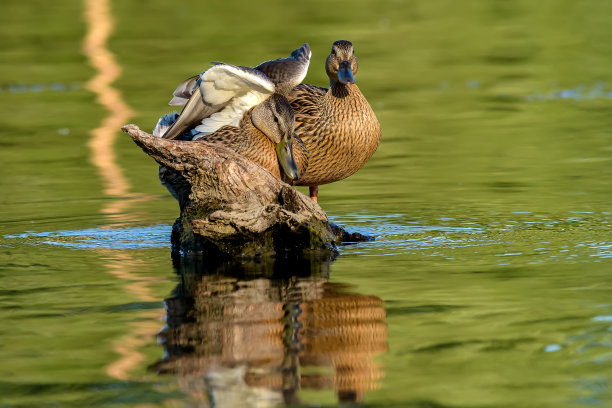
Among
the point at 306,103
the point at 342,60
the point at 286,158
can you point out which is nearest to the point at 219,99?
the point at 286,158

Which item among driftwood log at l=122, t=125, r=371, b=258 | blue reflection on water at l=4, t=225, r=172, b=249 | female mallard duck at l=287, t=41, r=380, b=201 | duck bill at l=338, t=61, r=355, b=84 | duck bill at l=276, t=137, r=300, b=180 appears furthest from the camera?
female mallard duck at l=287, t=41, r=380, b=201

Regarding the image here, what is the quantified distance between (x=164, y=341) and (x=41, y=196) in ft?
16.8

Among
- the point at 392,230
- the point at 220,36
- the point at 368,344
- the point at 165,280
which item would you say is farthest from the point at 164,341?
the point at 220,36

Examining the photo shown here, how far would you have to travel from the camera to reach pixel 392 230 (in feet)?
27.9

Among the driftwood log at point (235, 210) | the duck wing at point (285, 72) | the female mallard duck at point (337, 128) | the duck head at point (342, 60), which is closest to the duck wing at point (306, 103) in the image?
the female mallard duck at point (337, 128)

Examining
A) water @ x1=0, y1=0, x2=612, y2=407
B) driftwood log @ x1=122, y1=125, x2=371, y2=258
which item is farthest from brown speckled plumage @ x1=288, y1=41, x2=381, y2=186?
driftwood log @ x1=122, y1=125, x2=371, y2=258

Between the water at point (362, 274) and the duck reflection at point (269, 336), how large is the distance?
A: 0.02m

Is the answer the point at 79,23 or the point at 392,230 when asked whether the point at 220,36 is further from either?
the point at 392,230

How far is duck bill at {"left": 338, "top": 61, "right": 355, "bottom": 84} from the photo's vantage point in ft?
30.8

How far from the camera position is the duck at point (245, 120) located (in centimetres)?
886

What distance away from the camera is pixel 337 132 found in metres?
9.61

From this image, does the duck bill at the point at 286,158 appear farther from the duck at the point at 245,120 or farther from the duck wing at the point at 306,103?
the duck wing at the point at 306,103

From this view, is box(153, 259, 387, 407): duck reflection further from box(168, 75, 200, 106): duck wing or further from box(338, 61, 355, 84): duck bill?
box(168, 75, 200, 106): duck wing

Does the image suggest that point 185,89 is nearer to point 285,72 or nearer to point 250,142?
point 285,72
